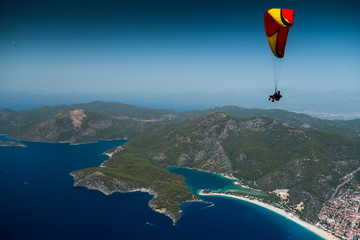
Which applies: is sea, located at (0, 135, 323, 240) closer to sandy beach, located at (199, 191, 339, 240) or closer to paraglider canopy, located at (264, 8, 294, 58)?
sandy beach, located at (199, 191, 339, 240)

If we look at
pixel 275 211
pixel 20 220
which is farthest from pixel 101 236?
pixel 275 211

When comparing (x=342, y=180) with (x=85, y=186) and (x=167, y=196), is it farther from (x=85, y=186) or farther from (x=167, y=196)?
(x=85, y=186)

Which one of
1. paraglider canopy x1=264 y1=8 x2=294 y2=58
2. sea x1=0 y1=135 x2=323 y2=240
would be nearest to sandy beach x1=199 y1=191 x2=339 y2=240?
sea x1=0 y1=135 x2=323 y2=240

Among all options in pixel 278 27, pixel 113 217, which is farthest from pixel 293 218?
pixel 278 27

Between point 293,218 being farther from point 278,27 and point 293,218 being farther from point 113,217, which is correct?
point 278,27

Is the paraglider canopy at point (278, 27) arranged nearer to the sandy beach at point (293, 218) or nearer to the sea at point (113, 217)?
the sea at point (113, 217)
